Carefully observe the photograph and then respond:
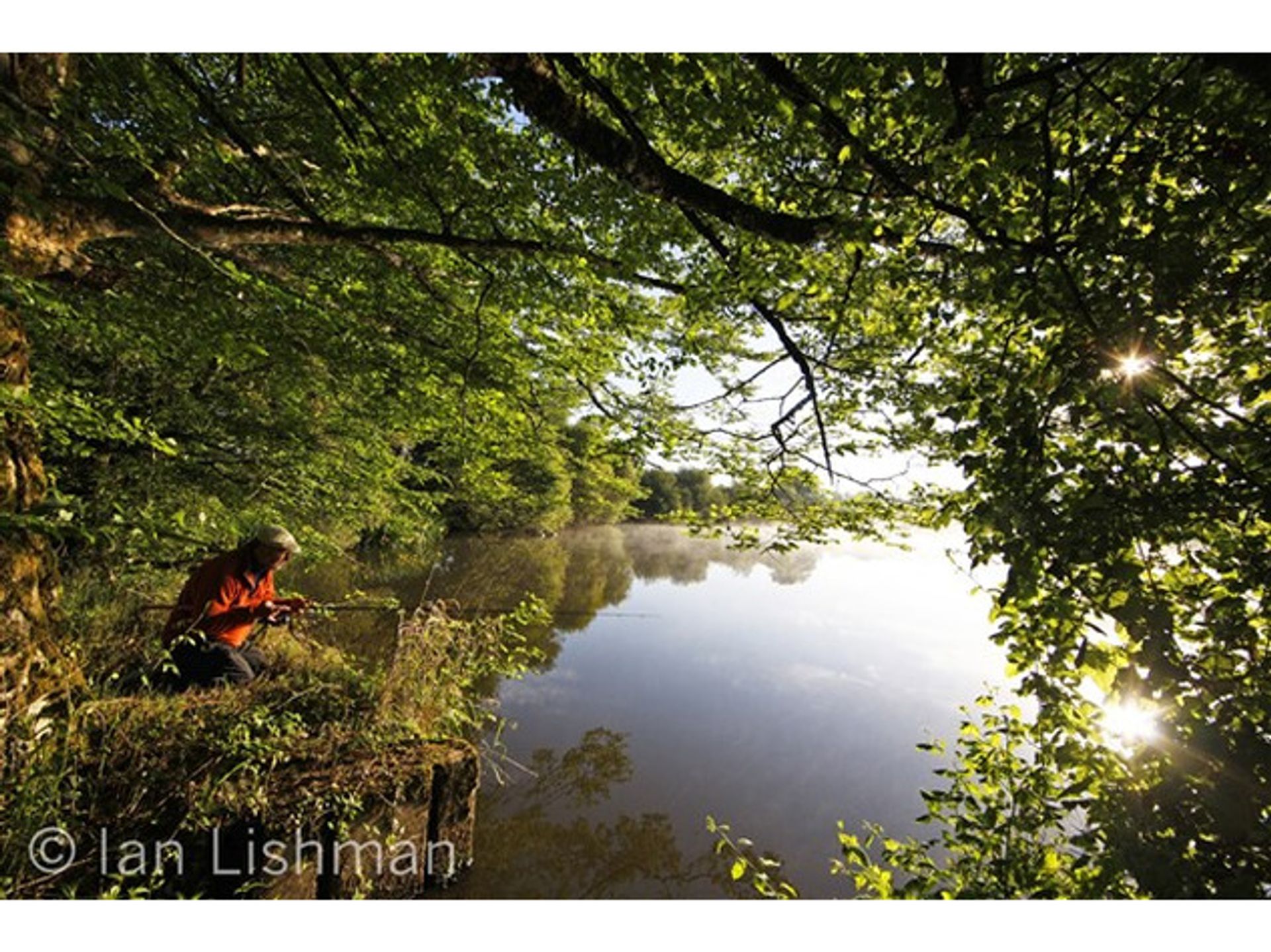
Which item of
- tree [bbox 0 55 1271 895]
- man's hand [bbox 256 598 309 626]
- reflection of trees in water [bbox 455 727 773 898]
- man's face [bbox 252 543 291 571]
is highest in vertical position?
tree [bbox 0 55 1271 895]

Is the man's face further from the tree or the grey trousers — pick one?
the tree

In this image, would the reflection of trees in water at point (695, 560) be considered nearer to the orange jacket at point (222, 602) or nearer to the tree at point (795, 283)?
the tree at point (795, 283)

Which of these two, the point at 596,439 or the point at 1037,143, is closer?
the point at 1037,143

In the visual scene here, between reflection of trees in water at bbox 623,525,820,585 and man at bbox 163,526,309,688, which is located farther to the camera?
reflection of trees in water at bbox 623,525,820,585

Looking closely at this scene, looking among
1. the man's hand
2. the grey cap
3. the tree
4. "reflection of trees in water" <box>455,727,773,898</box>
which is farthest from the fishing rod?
"reflection of trees in water" <box>455,727,773,898</box>

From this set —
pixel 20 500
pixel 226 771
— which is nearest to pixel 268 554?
pixel 20 500

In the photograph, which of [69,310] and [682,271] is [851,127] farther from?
[69,310]

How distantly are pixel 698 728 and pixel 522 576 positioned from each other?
435 inches

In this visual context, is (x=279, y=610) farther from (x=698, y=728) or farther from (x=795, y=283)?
(x=698, y=728)

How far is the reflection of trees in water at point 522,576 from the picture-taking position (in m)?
10.3

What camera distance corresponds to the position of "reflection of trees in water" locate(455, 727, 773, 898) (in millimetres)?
5074

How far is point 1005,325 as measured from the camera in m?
2.22

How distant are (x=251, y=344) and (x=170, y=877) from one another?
3556 millimetres

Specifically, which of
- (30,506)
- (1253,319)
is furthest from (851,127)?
(30,506)
